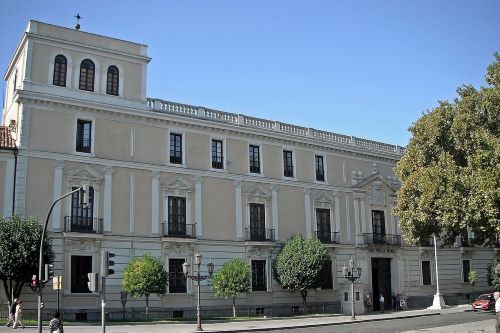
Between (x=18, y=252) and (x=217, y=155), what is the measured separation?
1419 centimetres

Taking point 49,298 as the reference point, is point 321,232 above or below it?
above

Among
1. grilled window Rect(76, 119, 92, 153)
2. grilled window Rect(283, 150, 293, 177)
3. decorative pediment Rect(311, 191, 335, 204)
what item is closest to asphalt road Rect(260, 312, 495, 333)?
decorative pediment Rect(311, 191, 335, 204)

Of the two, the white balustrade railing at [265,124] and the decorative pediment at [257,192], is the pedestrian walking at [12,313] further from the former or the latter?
the decorative pediment at [257,192]

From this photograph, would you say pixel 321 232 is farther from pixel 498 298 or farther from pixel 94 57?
pixel 498 298

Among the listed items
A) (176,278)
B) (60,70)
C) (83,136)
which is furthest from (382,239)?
(60,70)

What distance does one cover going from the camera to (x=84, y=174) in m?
32.6

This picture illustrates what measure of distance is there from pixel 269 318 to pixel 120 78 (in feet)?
54.7

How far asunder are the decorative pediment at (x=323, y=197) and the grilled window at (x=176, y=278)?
11543 mm

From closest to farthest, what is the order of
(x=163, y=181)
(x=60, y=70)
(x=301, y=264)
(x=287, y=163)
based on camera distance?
(x=60, y=70), (x=163, y=181), (x=301, y=264), (x=287, y=163)

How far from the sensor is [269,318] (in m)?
34.9

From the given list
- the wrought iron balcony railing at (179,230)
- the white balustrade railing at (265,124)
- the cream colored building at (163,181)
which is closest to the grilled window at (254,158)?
the cream colored building at (163,181)

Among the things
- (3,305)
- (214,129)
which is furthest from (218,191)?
(3,305)

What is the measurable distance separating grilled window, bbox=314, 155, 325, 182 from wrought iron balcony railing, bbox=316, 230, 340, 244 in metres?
3.81

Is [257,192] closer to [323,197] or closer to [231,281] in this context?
[323,197]
